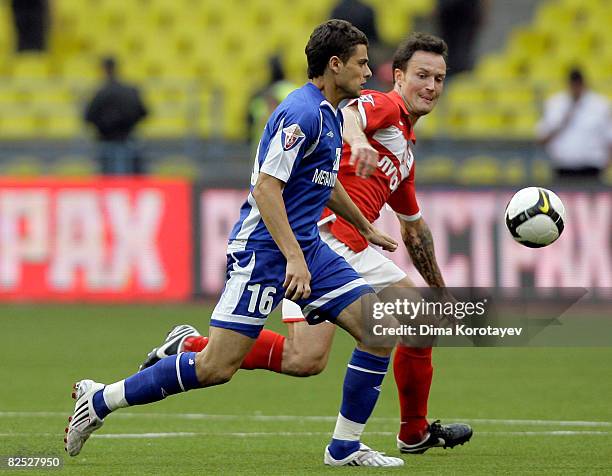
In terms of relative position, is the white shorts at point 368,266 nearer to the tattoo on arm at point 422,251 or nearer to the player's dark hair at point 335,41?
the tattoo on arm at point 422,251

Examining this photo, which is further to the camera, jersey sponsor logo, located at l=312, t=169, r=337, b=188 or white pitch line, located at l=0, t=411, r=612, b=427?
white pitch line, located at l=0, t=411, r=612, b=427

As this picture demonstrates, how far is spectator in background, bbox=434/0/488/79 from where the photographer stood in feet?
61.9

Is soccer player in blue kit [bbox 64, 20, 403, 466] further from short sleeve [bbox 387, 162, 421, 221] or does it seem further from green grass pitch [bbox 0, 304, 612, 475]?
short sleeve [bbox 387, 162, 421, 221]

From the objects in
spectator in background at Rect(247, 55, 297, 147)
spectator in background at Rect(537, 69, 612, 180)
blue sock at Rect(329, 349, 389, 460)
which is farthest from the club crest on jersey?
spectator in background at Rect(537, 69, 612, 180)

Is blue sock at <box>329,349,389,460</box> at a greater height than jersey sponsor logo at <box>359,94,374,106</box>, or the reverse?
jersey sponsor logo at <box>359,94,374,106</box>

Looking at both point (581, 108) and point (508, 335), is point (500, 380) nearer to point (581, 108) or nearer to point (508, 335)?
point (508, 335)

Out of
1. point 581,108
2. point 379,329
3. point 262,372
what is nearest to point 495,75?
point 581,108

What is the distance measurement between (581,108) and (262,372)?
579cm

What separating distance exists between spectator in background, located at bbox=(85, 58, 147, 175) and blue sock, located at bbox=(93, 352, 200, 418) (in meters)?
9.76

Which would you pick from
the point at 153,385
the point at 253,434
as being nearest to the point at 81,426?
the point at 153,385

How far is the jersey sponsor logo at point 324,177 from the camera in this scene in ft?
22.0
